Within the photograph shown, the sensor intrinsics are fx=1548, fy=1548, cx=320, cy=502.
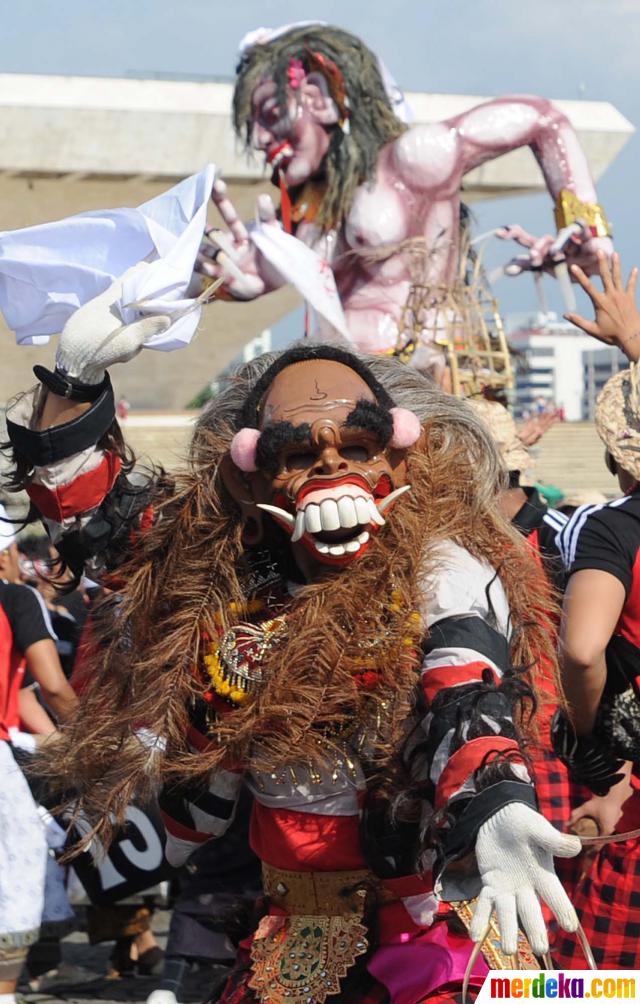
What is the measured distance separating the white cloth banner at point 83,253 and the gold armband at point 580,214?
125 inches

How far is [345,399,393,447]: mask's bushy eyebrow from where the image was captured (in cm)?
235

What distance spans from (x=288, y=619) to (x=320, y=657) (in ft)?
0.35

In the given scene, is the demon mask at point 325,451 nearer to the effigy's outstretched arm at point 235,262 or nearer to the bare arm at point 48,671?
the bare arm at point 48,671

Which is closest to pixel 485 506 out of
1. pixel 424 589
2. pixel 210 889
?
pixel 424 589

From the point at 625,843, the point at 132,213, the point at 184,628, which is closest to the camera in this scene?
the point at 184,628

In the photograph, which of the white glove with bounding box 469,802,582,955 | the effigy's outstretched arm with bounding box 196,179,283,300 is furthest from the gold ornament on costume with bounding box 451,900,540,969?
the effigy's outstretched arm with bounding box 196,179,283,300

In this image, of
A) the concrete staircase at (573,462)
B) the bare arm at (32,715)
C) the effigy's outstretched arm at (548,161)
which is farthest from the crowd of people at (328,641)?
the concrete staircase at (573,462)

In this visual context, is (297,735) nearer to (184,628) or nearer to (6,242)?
(184,628)

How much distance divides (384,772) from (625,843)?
1049 millimetres

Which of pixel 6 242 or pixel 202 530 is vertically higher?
pixel 6 242

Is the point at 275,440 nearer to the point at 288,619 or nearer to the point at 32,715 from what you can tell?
the point at 288,619

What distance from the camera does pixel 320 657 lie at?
226 cm

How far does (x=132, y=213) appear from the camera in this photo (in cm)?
285

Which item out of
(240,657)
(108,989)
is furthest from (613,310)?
(108,989)
